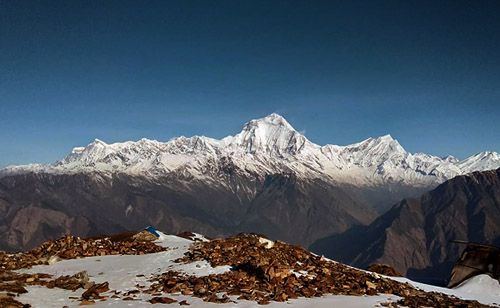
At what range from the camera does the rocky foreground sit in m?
22.9

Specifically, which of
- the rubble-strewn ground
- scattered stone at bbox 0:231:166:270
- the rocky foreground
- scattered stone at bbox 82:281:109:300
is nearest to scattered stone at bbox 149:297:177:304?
the rocky foreground

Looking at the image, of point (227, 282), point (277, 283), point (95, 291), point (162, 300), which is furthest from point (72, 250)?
point (277, 283)

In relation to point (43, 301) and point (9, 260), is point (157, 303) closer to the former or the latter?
point (43, 301)

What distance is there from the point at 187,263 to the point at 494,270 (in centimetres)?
2515

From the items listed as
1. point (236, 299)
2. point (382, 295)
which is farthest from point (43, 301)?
point (382, 295)

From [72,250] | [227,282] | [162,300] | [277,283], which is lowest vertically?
[162,300]

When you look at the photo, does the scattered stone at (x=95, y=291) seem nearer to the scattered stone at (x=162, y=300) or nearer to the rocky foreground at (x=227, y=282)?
the rocky foreground at (x=227, y=282)

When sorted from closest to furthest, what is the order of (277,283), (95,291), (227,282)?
(95,291) → (277,283) → (227,282)

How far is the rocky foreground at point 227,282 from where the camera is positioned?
2294cm

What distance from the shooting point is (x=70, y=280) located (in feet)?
87.4

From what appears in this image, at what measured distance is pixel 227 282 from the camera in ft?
84.8

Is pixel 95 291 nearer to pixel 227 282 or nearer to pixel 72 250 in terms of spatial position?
pixel 227 282

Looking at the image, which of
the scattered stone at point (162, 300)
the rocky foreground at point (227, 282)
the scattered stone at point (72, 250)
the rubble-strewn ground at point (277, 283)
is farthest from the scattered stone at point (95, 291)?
the scattered stone at point (72, 250)

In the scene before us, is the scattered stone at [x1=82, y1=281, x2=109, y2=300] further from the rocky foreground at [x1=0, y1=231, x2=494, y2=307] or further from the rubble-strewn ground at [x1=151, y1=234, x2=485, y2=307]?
the rubble-strewn ground at [x1=151, y1=234, x2=485, y2=307]
